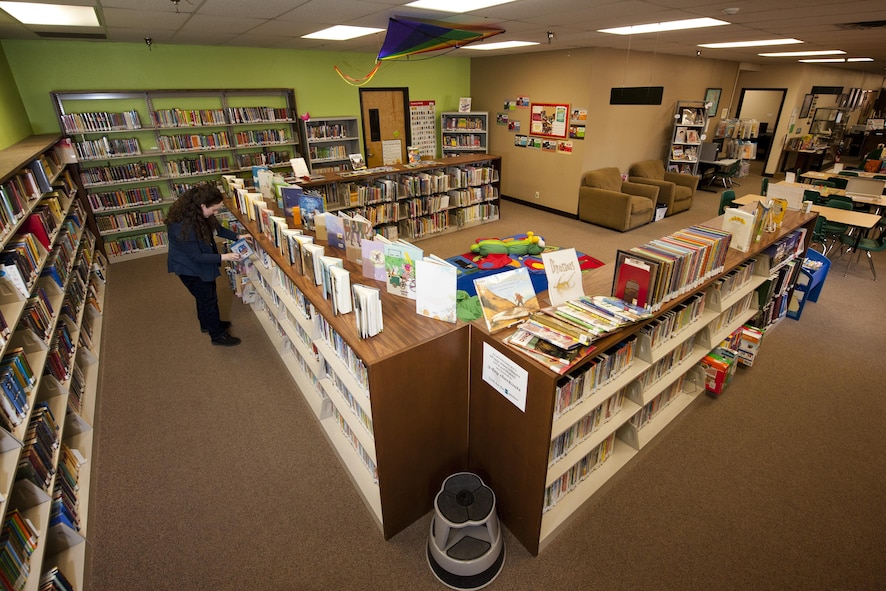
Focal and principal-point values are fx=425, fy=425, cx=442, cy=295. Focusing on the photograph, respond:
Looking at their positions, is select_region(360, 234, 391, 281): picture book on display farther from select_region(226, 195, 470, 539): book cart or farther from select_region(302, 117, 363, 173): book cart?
select_region(302, 117, 363, 173): book cart

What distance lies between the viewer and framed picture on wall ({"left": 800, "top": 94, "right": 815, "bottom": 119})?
36.0 ft

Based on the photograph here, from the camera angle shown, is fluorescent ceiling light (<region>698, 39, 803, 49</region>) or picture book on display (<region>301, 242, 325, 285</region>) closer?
picture book on display (<region>301, 242, 325, 285</region>)

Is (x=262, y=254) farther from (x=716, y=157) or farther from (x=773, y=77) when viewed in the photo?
(x=773, y=77)

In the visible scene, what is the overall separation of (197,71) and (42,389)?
5.35 meters

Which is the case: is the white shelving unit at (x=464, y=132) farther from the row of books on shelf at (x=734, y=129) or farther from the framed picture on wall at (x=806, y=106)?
the framed picture on wall at (x=806, y=106)

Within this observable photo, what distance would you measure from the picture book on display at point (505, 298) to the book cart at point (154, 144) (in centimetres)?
617

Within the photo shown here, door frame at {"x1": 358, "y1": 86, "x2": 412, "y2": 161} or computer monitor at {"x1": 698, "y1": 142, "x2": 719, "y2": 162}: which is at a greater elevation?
door frame at {"x1": 358, "y1": 86, "x2": 412, "y2": 161}

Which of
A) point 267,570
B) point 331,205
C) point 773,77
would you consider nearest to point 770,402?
point 267,570

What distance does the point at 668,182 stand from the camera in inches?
321

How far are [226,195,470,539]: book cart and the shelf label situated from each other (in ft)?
0.50

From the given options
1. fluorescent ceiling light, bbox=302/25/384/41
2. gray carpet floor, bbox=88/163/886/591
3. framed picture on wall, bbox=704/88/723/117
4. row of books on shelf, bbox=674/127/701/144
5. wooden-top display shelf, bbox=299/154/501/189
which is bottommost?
gray carpet floor, bbox=88/163/886/591

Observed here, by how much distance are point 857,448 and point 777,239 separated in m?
1.56

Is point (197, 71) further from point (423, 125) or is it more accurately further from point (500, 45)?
point (500, 45)

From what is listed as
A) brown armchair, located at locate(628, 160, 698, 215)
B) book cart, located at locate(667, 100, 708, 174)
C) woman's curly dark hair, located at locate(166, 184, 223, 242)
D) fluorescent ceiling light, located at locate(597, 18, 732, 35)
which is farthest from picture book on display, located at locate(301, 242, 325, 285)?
book cart, located at locate(667, 100, 708, 174)
